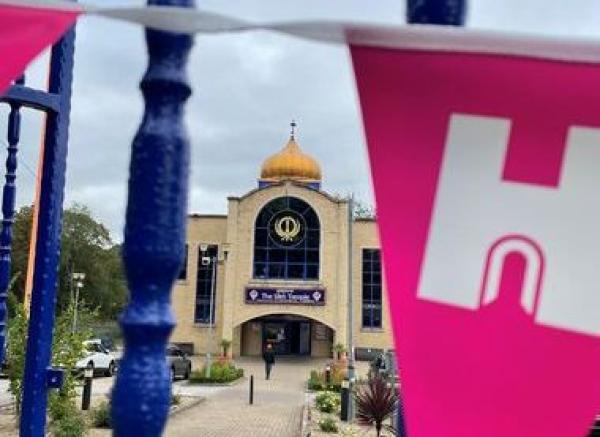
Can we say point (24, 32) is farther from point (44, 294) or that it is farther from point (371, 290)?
point (371, 290)

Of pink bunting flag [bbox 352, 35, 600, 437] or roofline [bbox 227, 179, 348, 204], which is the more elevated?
roofline [bbox 227, 179, 348, 204]

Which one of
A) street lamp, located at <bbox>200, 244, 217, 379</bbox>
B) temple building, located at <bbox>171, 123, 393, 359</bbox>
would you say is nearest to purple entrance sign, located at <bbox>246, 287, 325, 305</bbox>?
temple building, located at <bbox>171, 123, 393, 359</bbox>

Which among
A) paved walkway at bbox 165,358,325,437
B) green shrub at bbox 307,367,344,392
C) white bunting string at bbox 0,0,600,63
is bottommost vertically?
paved walkway at bbox 165,358,325,437

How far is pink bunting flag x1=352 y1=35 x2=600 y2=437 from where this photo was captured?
6.21 feet

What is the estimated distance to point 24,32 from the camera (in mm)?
2096

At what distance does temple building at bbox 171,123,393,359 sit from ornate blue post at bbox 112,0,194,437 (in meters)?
33.6

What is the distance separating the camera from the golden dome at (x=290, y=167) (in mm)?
39344

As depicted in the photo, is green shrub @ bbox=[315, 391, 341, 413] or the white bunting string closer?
the white bunting string

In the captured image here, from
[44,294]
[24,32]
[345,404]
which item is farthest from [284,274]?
[24,32]

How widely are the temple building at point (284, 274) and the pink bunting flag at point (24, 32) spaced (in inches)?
1319

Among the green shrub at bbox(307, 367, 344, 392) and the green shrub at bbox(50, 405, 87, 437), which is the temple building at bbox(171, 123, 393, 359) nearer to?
the green shrub at bbox(307, 367, 344, 392)

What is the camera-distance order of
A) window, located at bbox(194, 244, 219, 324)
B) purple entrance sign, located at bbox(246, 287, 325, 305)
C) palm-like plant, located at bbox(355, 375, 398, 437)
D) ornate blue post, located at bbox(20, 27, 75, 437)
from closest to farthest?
1. ornate blue post, located at bbox(20, 27, 75, 437)
2. palm-like plant, located at bbox(355, 375, 398, 437)
3. purple entrance sign, located at bbox(246, 287, 325, 305)
4. window, located at bbox(194, 244, 219, 324)

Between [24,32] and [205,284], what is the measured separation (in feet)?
118

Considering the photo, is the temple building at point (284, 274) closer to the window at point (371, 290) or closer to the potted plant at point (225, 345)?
the window at point (371, 290)
